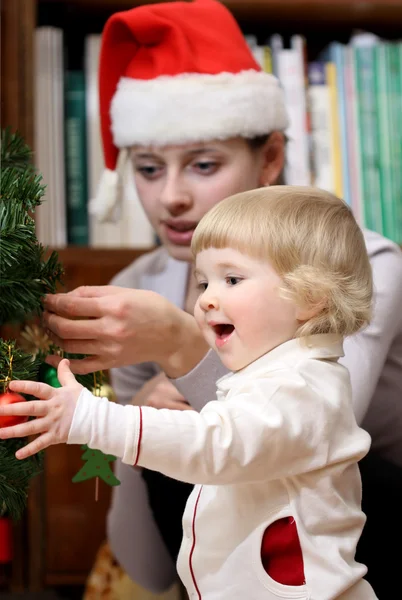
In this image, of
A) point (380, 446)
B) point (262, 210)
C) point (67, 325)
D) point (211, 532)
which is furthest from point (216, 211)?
point (380, 446)

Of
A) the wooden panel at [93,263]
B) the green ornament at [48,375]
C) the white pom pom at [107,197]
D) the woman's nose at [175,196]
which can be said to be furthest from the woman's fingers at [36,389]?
the wooden panel at [93,263]

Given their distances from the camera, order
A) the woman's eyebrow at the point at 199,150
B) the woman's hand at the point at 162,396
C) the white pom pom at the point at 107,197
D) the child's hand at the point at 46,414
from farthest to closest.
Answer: the white pom pom at the point at 107,197
the woman's eyebrow at the point at 199,150
the woman's hand at the point at 162,396
the child's hand at the point at 46,414

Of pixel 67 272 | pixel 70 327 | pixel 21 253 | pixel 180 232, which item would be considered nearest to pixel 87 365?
pixel 70 327

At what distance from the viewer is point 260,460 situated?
27.5 inches

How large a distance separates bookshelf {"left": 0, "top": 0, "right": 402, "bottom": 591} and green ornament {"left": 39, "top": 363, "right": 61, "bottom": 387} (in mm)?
656

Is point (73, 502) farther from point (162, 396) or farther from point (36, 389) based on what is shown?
point (36, 389)

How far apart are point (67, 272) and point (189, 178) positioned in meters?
0.39

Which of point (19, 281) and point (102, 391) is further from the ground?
point (19, 281)

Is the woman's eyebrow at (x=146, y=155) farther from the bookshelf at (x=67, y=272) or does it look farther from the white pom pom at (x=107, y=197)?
the bookshelf at (x=67, y=272)

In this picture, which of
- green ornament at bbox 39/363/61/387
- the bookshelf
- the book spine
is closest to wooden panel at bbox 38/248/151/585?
the bookshelf

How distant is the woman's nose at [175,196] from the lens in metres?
1.14

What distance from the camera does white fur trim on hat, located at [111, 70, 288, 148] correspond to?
1150mm

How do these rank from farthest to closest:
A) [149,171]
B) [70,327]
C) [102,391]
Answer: [149,171], [102,391], [70,327]

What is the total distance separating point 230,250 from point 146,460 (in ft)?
0.69
